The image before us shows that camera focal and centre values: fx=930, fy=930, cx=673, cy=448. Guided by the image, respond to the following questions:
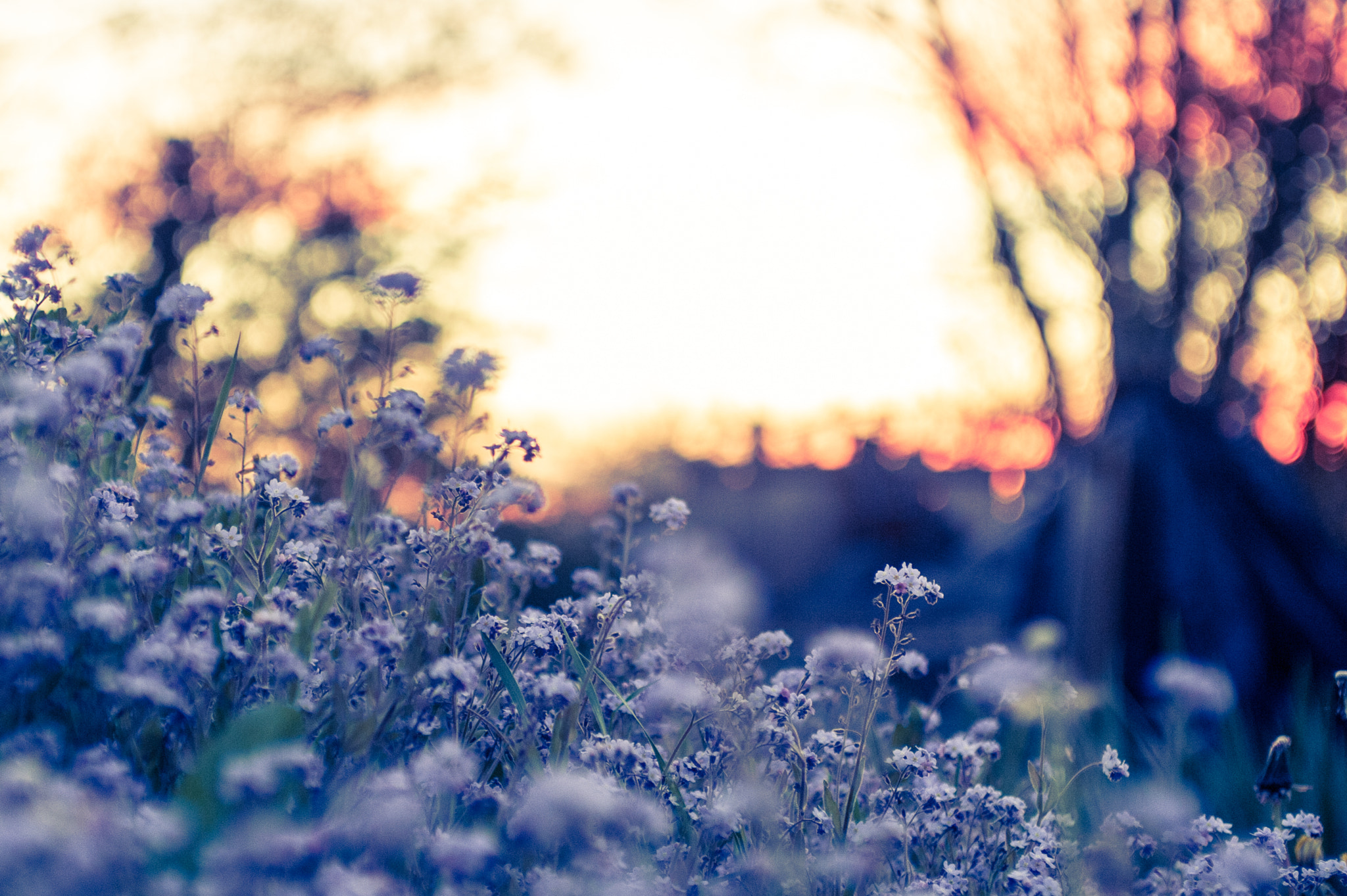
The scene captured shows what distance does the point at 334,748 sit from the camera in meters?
1.87

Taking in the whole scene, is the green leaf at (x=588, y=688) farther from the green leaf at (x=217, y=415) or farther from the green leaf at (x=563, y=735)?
the green leaf at (x=217, y=415)

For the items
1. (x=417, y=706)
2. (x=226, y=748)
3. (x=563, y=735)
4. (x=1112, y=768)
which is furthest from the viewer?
(x=1112, y=768)

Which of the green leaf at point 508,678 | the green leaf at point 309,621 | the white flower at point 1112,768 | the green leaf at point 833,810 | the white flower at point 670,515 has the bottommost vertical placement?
the green leaf at point 833,810

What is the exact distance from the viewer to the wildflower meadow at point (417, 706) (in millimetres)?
1416

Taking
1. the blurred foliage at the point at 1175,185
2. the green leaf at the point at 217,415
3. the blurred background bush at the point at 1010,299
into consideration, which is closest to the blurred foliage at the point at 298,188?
the blurred background bush at the point at 1010,299

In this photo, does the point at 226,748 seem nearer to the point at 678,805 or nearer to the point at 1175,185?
the point at 678,805

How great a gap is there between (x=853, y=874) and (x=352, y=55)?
47.5 ft

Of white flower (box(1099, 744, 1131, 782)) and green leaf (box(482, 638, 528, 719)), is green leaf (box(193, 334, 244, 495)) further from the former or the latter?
white flower (box(1099, 744, 1131, 782))

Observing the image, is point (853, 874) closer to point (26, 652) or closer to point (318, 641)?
point (318, 641)

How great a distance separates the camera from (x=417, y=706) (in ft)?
6.55

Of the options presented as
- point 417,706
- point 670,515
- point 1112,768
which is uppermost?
point 670,515

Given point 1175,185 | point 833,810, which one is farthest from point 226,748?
point 1175,185

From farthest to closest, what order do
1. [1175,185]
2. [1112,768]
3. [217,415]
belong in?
[1175,185], [1112,768], [217,415]

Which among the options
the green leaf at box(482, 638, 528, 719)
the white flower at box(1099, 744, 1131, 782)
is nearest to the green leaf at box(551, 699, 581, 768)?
the green leaf at box(482, 638, 528, 719)
